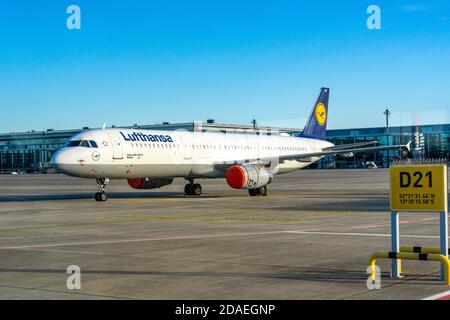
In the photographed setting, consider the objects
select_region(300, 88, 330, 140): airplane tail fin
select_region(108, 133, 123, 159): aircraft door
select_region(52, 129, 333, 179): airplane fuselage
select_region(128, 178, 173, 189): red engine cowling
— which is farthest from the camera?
select_region(300, 88, 330, 140): airplane tail fin

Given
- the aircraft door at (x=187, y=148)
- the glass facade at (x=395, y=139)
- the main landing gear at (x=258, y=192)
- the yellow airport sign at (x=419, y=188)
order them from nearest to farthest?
the yellow airport sign at (x=419, y=188) < the glass facade at (x=395, y=139) < the aircraft door at (x=187, y=148) < the main landing gear at (x=258, y=192)

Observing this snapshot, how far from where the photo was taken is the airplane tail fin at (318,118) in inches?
1951

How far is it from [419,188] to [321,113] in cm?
4070

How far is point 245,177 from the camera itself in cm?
3419

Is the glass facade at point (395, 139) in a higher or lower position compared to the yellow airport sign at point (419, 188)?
higher

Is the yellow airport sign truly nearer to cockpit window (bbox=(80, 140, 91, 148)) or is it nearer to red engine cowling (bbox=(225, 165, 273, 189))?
cockpit window (bbox=(80, 140, 91, 148))

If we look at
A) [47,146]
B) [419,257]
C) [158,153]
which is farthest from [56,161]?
[47,146]

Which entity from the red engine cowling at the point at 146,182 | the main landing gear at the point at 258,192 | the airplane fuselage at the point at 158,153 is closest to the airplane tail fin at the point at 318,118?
the airplane fuselage at the point at 158,153

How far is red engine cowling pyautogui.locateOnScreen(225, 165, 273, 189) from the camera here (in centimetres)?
3425

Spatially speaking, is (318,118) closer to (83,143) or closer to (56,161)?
(83,143)

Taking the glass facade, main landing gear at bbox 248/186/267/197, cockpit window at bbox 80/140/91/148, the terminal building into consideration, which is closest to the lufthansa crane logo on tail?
the glass facade

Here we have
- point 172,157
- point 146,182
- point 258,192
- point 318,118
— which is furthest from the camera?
point 318,118

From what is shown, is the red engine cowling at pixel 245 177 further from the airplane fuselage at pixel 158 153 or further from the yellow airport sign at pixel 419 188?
the yellow airport sign at pixel 419 188

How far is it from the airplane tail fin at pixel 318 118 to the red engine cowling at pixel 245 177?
15.1m
